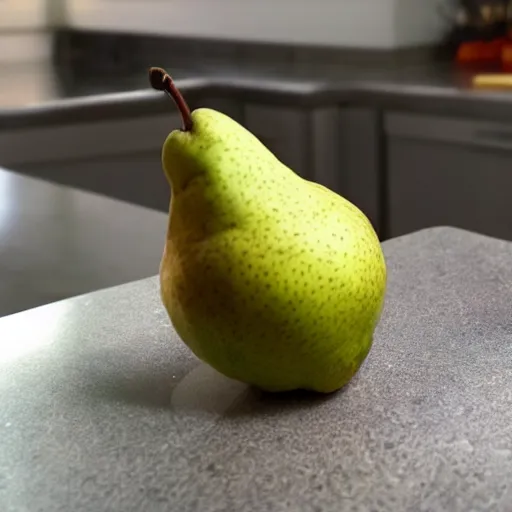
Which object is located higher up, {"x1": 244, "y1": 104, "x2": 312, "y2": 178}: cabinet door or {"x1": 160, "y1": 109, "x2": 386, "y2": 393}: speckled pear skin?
{"x1": 160, "y1": 109, "x2": 386, "y2": 393}: speckled pear skin

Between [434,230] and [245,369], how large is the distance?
391mm

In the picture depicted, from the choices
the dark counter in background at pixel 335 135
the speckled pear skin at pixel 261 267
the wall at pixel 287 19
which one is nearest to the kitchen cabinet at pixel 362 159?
the dark counter in background at pixel 335 135

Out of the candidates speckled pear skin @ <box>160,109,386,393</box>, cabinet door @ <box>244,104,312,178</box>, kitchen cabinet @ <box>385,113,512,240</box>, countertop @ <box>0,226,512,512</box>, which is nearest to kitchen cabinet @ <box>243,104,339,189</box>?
cabinet door @ <box>244,104,312,178</box>

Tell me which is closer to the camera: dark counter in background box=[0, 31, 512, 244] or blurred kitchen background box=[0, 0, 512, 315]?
blurred kitchen background box=[0, 0, 512, 315]

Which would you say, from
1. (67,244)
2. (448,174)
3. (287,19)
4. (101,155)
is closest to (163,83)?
(67,244)

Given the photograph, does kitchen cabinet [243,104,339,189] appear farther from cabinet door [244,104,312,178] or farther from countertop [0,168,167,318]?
countertop [0,168,167,318]

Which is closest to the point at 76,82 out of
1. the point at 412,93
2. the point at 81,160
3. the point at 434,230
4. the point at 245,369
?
the point at 81,160

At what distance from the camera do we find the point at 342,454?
1.41 ft

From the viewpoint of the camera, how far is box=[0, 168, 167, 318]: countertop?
0.79 meters

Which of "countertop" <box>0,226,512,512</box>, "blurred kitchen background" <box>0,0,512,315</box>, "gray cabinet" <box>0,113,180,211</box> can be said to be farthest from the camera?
"gray cabinet" <box>0,113,180,211</box>

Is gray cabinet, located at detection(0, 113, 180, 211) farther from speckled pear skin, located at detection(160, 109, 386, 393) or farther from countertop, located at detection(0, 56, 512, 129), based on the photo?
speckled pear skin, located at detection(160, 109, 386, 393)

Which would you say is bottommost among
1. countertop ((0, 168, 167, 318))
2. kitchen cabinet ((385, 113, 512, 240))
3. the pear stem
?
kitchen cabinet ((385, 113, 512, 240))

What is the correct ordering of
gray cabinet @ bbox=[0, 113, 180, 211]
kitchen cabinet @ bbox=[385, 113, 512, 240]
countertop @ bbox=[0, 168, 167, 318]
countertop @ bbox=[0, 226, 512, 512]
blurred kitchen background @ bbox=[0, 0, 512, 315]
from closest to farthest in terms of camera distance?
countertop @ bbox=[0, 226, 512, 512] < countertop @ bbox=[0, 168, 167, 318] < blurred kitchen background @ bbox=[0, 0, 512, 315] < kitchen cabinet @ bbox=[385, 113, 512, 240] < gray cabinet @ bbox=[0, 113, 180, 211]

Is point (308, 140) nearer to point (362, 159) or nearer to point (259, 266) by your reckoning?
point (362, 159)
